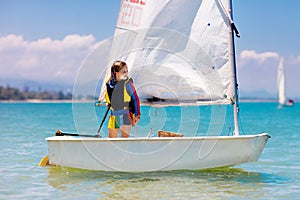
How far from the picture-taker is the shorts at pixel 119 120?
9.45 metres

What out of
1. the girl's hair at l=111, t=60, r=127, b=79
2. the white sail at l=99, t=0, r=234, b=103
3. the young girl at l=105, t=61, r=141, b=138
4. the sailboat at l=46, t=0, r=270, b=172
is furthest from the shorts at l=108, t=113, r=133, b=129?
the white sail at l=99, t=0, r=234, b=103

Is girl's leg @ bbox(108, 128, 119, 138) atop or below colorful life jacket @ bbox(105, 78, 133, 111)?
below

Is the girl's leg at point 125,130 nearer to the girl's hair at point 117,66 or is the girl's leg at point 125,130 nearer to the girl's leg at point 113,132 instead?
the girl's leg at point 113,132

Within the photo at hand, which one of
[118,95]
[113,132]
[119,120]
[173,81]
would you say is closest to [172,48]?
[173,81]

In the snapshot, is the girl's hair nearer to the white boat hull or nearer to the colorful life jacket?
the colorful life jacket

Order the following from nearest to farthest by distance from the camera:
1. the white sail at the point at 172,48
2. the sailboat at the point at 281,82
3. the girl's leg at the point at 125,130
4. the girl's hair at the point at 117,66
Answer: the girl's hair at the point at 117,66
the girl's leg at the point at 125,130
the white sail at the point at 172,48
the sailboat at the point at 281,82

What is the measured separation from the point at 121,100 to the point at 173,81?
70.0 inches

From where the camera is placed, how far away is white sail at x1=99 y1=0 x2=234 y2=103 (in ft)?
34.2

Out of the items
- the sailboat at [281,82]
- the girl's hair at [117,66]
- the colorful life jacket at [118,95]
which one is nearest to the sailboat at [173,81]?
the colorful life jacket at [118,95]

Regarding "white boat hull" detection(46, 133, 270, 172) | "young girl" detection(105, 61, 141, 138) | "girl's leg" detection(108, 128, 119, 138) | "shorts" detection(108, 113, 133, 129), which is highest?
"young girl" detection(105, 61, 141, 138)

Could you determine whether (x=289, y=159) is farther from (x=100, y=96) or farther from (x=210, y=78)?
(x=100, y=96)

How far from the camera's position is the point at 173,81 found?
10766 millimetres

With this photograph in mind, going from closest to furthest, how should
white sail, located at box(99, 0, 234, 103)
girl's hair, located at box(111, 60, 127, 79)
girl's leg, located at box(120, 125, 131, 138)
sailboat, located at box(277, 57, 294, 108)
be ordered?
girl's hair, located at box(111, 60, 127, 79) → girl's leg, located at box(120, 125, 131, 138) → white sail, located at box(99, 0, 234, 103) → sailboat, located at box(277, 57, 294, 108)

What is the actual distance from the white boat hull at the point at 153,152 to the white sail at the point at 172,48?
1.26m
